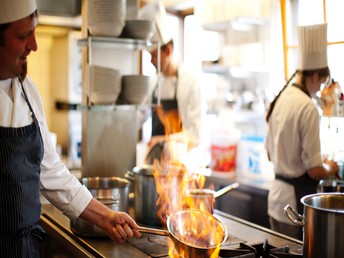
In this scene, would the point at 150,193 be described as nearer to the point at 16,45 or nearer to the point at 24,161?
the point at 24,161

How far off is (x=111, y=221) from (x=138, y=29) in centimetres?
114

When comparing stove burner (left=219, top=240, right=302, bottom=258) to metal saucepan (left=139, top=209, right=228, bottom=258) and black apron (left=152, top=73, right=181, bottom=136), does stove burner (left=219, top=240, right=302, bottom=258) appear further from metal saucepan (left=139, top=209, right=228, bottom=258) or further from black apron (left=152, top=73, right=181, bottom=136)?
black apron (left=152, top=73, right=181, bottom=136)

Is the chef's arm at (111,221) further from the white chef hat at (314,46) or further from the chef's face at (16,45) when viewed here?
the white chef hat at (314,46)

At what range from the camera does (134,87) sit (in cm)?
235

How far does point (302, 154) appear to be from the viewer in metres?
2.34

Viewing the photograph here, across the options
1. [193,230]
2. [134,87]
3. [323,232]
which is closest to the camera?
[323,232]

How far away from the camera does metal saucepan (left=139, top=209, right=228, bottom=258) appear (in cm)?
146

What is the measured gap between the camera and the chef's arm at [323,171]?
227cm

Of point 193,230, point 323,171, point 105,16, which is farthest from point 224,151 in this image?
point 193,230

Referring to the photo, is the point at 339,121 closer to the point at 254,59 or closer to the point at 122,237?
the point at 122,237

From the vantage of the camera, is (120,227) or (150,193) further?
(150,193)

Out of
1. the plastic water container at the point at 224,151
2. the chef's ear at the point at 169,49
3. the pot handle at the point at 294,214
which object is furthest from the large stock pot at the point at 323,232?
the plastic water container at the point at 224,151

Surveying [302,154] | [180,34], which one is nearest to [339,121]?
[302,154]

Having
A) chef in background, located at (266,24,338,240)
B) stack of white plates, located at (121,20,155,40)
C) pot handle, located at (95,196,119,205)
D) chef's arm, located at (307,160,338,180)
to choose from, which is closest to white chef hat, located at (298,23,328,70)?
chef in background, located at (266,24,338,240)
